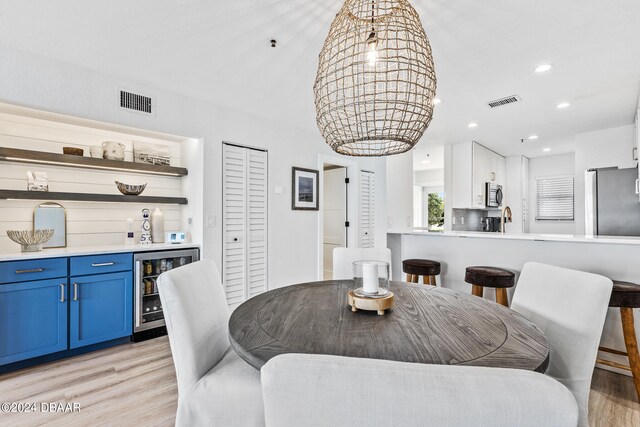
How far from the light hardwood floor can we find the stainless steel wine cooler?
0.98ft

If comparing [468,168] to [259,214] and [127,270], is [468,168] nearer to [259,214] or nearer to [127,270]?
[259,214]

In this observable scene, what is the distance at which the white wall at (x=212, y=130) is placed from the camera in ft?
8.07

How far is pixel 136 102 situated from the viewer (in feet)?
9.62

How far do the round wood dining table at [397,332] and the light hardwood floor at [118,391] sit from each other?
1.07m

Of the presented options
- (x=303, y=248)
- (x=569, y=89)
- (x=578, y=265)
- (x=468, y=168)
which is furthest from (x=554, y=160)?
(x=303, y=248)

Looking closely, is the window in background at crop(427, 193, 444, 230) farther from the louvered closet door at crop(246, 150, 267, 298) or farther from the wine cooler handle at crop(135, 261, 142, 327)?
the wine cooler handle at crop(135, 261, 142, 327)

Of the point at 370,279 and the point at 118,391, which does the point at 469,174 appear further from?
the point at 118,391

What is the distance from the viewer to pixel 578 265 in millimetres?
2607

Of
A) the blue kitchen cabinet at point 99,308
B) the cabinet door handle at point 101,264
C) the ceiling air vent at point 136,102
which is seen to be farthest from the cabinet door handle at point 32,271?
the ceiling air vent at point 136,102

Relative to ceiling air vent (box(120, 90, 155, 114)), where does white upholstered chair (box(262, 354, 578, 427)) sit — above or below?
below

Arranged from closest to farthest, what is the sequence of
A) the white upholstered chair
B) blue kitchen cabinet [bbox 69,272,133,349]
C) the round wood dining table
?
the white upholstered chair < the round wood dining table < blue kitchen cabinet [bbox 69,272,133,349]

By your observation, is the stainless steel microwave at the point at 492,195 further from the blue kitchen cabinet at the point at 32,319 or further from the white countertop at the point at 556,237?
the blue kitchen cabinet at the point at 32,319

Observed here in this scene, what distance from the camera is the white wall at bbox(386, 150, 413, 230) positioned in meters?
4.84

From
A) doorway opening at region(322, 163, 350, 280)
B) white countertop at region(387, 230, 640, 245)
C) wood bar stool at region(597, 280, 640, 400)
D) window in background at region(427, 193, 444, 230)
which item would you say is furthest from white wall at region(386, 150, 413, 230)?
window in background at region(427, 193, 444, 230)
